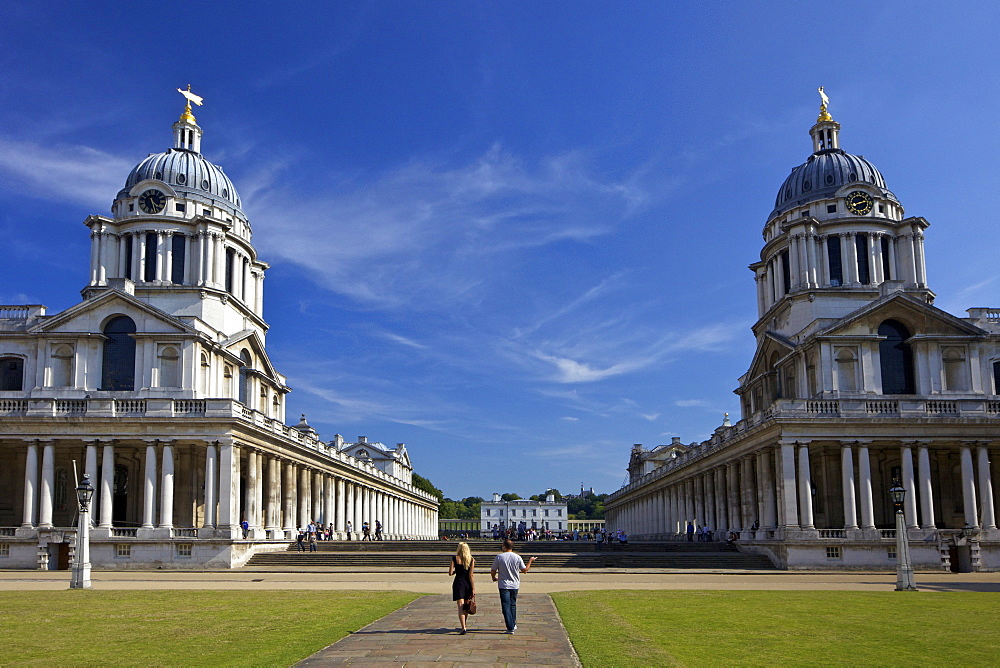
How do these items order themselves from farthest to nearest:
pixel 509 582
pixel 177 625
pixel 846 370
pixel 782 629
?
1. pixel 846 370
2. pixel 177 625
3. pixel 782 629
4. pixel 509 582

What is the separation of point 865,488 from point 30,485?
47167mm

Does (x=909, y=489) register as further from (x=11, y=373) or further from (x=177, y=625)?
(x=11, y=373)

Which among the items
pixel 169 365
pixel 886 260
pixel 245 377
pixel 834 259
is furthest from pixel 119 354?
pixel 886 260

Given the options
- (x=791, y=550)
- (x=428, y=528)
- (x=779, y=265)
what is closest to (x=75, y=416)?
(x=791, y=550)

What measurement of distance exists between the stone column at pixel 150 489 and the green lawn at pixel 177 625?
22310 millimetres

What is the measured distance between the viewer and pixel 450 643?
17.8 m

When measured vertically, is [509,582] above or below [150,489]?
below

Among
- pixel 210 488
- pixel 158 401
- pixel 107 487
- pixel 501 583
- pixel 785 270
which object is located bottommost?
pixel 501 583

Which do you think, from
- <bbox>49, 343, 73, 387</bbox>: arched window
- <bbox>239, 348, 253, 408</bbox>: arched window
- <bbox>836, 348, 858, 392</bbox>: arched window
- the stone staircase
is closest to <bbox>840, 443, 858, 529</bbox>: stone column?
the stone staircase

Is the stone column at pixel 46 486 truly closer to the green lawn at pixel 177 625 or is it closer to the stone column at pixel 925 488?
the green lawn at pixel 177 625

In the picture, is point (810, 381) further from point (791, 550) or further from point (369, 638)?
point (369, 638)

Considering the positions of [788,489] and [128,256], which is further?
[128,256]

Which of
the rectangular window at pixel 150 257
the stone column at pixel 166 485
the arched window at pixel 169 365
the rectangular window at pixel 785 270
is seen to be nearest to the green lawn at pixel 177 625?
the stone column at pixel 166 485

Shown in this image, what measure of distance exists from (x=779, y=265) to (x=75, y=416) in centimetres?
5017
